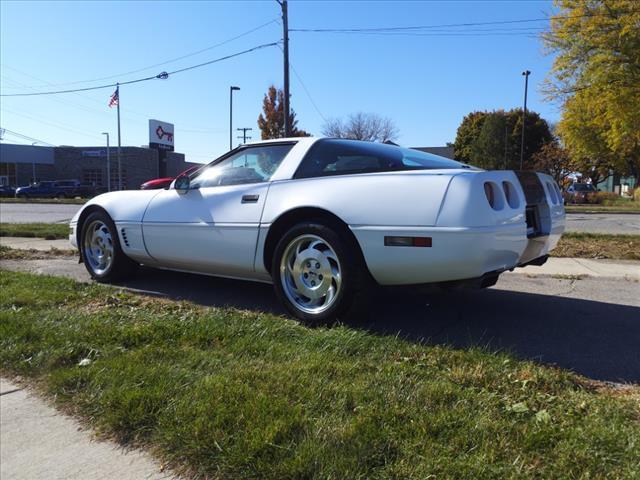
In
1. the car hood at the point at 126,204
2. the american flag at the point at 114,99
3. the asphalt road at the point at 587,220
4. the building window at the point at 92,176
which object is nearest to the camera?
the car hood at the point at 126,204

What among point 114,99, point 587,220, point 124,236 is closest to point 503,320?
point 124,236

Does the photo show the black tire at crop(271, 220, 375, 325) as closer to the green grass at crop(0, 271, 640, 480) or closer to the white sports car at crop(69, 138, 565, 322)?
the white sports car at crop(69, 138, 565, 322)

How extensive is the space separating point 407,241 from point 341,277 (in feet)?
1.84

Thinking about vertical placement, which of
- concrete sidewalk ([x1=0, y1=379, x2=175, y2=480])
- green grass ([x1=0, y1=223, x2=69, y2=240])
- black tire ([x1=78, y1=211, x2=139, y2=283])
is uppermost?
black tire ([x1=78, y1=211, x2=139, y2=283])

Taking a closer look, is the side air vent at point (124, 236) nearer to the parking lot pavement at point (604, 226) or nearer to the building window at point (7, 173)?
the parking lot pavement at point (604, 226)

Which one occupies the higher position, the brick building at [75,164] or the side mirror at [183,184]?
the brick building at [75,164]

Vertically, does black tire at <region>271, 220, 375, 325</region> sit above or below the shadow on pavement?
above

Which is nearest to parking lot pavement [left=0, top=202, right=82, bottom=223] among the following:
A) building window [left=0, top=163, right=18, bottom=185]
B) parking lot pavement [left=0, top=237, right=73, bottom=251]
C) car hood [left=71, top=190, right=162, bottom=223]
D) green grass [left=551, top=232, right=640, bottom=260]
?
parking lot pavement [left=0, top=237, right=73, bottom=251]

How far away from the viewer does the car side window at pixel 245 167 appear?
4.67 metres

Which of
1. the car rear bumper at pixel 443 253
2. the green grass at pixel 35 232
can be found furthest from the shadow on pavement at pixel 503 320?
the green grass at pixel 35 232

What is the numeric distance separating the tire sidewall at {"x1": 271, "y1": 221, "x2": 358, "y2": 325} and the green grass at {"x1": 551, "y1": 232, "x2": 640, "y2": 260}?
530cm

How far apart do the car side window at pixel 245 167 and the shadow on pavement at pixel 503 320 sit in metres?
1.11

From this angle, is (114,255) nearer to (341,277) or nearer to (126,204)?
(126,204)

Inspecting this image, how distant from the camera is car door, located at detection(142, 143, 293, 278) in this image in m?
4.53
